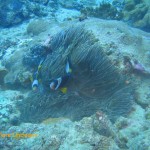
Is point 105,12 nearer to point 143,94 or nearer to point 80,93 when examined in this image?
point 143,94

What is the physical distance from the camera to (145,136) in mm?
3518

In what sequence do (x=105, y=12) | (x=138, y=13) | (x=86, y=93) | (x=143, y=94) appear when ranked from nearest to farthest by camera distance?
1. (x=86, y=93)
2. (x=143, y=94)
3. (x=138, y=13)
4. (x=105, y=12)

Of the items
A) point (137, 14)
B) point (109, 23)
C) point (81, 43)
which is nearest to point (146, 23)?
point (137, 14)

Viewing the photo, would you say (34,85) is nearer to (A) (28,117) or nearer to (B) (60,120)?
(A) (28,117)

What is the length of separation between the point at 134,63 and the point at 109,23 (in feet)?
5.29

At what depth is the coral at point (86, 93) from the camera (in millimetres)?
4824

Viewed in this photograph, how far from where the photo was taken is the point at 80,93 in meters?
4.94

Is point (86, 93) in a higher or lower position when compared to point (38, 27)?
lower

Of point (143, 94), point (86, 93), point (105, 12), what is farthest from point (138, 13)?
point (86, 93)

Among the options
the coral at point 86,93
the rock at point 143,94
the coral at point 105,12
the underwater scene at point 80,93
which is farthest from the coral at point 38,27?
the rock at point 143,94

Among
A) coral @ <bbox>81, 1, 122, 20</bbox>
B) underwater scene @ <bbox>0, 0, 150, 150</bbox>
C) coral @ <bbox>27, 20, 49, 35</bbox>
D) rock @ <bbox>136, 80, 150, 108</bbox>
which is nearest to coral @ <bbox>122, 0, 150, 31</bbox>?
coral @ <bbox>81, 1, 122, 20</bbox>

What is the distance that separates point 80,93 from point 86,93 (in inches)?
5.0

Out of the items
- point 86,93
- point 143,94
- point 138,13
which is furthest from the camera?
point 138,13

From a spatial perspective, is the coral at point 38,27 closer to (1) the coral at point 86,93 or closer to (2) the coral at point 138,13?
(1) the coral at point 86,93
